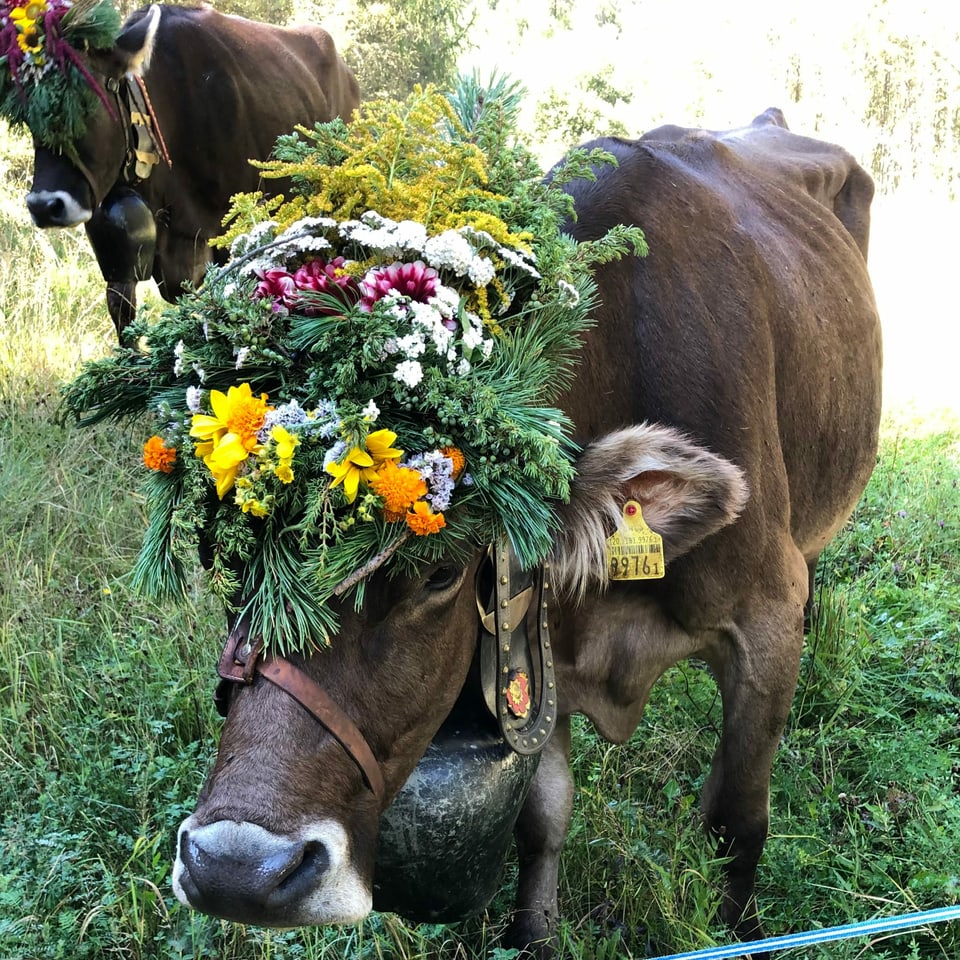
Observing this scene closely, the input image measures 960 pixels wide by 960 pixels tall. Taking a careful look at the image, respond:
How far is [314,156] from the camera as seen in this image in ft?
7.23

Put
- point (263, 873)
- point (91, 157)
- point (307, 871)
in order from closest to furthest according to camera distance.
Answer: point (263, 873) → point (307, 871) → point (91, 157)

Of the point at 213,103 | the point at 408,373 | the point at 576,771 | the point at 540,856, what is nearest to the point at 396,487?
the point at 408,373

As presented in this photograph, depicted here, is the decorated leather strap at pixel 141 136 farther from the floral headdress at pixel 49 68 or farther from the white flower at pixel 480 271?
the white flower at pixel 480 271

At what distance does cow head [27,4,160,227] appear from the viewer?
5.05 meters

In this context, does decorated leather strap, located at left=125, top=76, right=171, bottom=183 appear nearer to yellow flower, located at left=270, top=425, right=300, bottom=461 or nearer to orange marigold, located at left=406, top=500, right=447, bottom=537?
yellow flower, located at left=270, top=425, right=300, bottom=461

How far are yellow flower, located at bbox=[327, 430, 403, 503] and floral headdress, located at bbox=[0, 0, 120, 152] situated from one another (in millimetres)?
4028

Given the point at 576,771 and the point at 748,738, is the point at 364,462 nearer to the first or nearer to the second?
the point at 748,738

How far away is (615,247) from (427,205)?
51cm

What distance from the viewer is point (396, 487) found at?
1.79 metres

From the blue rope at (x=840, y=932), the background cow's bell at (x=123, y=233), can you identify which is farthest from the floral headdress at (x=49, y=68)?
the blue rope at (x=840, y=932)

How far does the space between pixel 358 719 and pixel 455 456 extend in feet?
1.76

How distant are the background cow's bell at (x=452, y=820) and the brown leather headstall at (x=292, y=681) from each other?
46 cm

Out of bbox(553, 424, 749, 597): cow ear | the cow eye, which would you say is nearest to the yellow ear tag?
bbox(553, 424, 749, 597): cow ear

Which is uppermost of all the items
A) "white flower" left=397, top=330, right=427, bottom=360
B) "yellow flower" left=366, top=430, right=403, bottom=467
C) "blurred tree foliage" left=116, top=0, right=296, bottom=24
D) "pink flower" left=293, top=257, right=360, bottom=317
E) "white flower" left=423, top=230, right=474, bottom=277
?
"white flower" left=423, top=230, right=474, bottom=277
